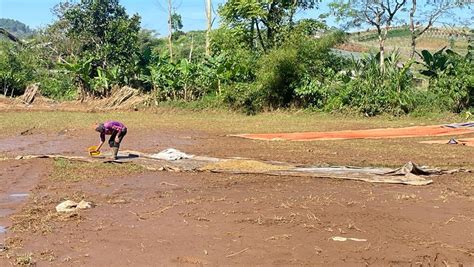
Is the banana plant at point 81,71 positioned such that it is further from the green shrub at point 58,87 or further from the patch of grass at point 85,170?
the patch of grass at point 85,170

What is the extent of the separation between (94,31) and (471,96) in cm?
1848

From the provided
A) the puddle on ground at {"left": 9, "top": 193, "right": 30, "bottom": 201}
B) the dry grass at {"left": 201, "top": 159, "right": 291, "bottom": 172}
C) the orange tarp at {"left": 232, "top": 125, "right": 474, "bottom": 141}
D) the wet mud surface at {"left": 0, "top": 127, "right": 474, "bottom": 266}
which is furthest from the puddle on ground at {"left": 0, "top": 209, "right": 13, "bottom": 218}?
the orange tarp at {"left": 232, "top": 125, "right": 474, "bottom": 141}

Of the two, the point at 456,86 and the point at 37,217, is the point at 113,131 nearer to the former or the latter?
the point at 37,217

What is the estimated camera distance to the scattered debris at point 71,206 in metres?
7.22

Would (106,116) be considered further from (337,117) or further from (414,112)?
(414,112)

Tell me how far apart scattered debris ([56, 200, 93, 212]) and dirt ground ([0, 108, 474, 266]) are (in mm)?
126

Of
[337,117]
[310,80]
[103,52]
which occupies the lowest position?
[337,117]

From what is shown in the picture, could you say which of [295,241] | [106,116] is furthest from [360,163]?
[106,116]

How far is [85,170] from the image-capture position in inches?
414

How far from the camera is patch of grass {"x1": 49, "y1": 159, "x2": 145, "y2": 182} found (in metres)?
9.88

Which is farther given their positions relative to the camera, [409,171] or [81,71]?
[81,71]

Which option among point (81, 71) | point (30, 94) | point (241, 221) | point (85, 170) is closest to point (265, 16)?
point (81, 71)

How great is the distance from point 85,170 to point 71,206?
10.6ft

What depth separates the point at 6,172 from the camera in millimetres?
10484
